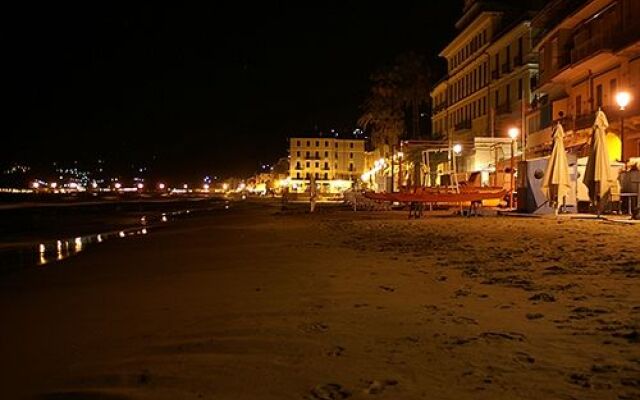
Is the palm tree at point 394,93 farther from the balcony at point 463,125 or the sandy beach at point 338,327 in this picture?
the sandy beach at point 338,327

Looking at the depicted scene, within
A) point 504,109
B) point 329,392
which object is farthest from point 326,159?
point 329,392

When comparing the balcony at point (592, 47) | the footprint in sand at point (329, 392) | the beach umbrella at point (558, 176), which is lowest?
the footprint in sand at point (329, 392)

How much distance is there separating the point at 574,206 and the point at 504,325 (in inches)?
743

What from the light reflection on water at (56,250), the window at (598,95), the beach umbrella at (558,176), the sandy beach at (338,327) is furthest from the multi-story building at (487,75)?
the sandy beach at (338,327)

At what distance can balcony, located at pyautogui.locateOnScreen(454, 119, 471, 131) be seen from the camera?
57.2m

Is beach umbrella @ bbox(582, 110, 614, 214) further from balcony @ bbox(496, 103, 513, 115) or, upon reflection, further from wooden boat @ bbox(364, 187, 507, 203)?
balcony @ bbox(496, 103, 513, 115)

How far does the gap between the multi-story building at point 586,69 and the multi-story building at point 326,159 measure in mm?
113917

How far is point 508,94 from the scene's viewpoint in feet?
158

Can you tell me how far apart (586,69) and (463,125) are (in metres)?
26.5

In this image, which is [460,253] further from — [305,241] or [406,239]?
[305,241]

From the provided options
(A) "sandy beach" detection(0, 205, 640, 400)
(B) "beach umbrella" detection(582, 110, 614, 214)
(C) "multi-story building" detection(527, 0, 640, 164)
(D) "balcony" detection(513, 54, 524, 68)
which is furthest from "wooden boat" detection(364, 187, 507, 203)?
(D) "balcony" detection(513, 54, 524, 68)

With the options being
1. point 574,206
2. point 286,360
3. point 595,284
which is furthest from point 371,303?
point 574,206

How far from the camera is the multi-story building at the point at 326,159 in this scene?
15488 centimetres

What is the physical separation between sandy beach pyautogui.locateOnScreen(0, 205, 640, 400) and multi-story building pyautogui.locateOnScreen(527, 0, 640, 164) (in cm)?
1744
